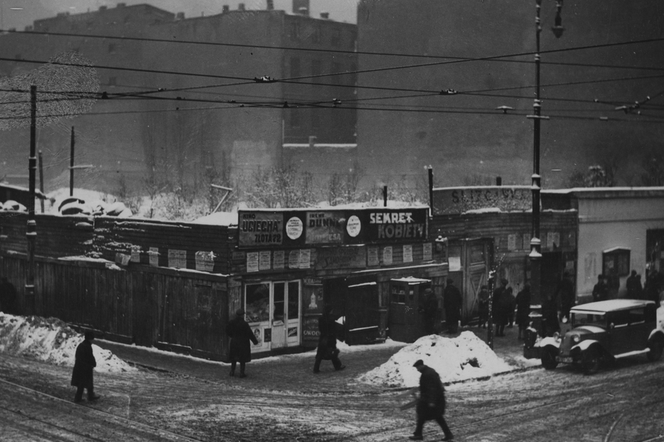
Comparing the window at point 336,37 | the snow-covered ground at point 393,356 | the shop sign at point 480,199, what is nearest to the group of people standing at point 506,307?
the shop sign at point 480,199

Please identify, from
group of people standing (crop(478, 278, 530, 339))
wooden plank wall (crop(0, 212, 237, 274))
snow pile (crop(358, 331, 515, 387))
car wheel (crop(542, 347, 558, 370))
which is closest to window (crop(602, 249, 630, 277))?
group of people standing (crop(478, 278, 530, 339))

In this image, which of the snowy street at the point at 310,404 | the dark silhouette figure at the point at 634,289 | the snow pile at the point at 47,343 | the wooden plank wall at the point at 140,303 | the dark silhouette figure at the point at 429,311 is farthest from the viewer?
the dark silhouette figure at the point at 634,289

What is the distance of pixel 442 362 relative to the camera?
2027cm

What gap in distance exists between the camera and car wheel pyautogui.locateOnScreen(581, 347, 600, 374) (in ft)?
66.6

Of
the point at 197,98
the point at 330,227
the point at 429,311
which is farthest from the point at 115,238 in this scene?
the point at 197,98

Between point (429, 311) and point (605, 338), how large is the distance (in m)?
5.82

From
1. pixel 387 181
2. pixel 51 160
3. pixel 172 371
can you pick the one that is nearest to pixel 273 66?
pixel 387 181

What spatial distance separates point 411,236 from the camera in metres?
26.7

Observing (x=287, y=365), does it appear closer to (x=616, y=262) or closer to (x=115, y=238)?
(x=115, y=238)

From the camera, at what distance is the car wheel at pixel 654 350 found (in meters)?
22.0

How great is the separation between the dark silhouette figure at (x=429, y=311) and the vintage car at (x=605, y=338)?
3.95m

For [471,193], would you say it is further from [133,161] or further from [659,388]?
[133,161]

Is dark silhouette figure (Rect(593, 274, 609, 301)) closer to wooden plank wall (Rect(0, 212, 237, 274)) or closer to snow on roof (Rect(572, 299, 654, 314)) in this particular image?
snow on roof (Rect(572, 299, 654, 314))

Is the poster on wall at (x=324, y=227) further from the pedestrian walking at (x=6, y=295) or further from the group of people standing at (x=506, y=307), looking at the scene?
the pedestrian walking at (x=6, y=295)
